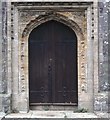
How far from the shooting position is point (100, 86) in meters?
12.7

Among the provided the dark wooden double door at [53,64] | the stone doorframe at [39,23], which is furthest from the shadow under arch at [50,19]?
the dark wooden double door at [53,64]

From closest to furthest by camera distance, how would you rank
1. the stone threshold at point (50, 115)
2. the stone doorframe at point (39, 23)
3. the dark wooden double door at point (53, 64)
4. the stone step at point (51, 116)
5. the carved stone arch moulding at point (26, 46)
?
the stone step at point (51, 116), the stone threshold at point (50, 115), the stone doorframe at point (39, 23), the carved stone arch moulding at point (26, 46), the dark wooden double door at point (53, 64)

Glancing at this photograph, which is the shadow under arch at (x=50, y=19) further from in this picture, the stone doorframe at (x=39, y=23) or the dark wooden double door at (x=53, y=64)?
the dark wooden double door at (x=53, y=64)

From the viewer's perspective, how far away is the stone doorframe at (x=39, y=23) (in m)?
12.9

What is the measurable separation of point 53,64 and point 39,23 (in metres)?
1.41

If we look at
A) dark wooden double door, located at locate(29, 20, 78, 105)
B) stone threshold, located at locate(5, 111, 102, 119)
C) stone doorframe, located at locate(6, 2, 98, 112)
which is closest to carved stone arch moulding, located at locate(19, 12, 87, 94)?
stone doorframe, located at locate(6, 2, 98, 112)

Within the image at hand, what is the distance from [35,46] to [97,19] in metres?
2.21

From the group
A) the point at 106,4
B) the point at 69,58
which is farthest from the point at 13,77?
the point at 106,4

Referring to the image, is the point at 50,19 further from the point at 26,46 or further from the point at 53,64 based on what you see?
the point at 53,64

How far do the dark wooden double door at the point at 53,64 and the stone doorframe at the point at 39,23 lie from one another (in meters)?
0.24

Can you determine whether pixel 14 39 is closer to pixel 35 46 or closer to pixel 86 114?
pixel 35 46

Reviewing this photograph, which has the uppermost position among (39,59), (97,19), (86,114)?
(97,19)

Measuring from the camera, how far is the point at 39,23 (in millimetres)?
13195

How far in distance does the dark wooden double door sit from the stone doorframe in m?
0.24
